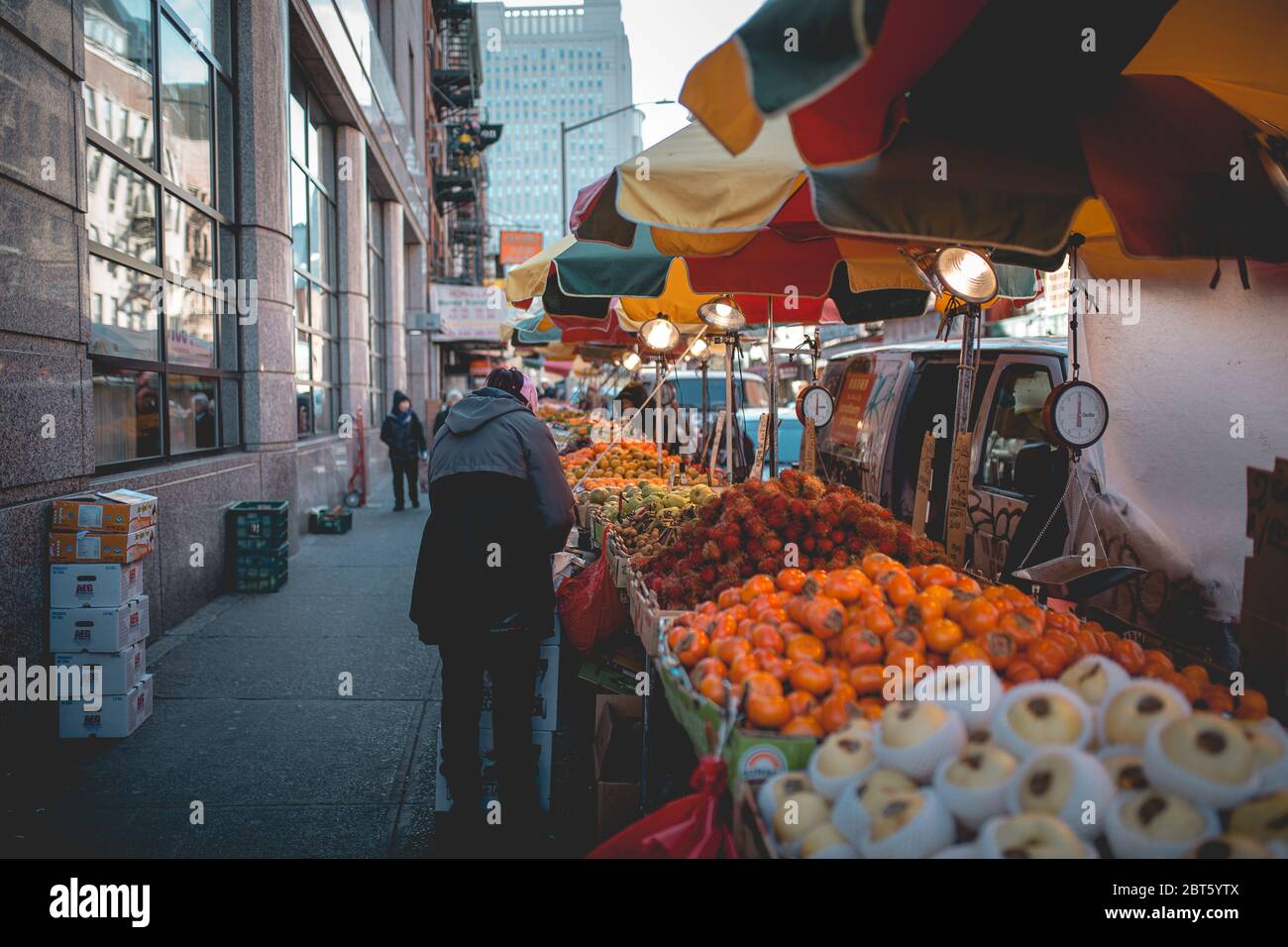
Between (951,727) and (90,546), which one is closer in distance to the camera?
(951,727)

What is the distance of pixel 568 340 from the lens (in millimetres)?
12266

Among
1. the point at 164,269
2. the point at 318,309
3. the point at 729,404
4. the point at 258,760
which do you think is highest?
the point at 318,309

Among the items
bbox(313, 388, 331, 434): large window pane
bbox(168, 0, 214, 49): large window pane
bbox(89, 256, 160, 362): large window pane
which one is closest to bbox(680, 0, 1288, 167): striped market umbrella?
bbox(89, 256, 160, 362): large window pane

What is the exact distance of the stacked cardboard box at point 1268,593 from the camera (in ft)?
10.9

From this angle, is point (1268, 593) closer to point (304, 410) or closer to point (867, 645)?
point (867, 645)

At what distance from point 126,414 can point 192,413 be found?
1.47 meters

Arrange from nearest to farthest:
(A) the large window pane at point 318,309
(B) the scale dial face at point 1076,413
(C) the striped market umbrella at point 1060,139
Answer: (C) the striped market umbrella at point 1060,139 → (B) the scale dial face at point 1076,413 → (A) the large window pane at point 318,309

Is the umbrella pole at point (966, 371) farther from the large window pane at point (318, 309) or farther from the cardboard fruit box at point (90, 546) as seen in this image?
the large window pane at point (318, 309)

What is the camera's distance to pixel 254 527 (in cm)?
820

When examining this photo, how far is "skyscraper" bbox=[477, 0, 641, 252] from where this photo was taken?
138 meters

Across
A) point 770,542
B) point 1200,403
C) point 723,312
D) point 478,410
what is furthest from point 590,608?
point 723,312

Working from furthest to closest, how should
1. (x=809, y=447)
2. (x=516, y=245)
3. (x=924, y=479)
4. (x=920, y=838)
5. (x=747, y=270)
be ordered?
1. (x=516, y=245)
2. (x=809, y=447)
3. (x=747, y=270)
4. (x=924, y=479)
5. (x=920, y=838)

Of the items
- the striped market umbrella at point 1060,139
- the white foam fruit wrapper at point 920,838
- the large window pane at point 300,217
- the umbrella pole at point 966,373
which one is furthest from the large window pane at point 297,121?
the white foam fruit wrapper at point 920,838

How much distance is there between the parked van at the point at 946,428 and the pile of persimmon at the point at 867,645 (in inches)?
106
